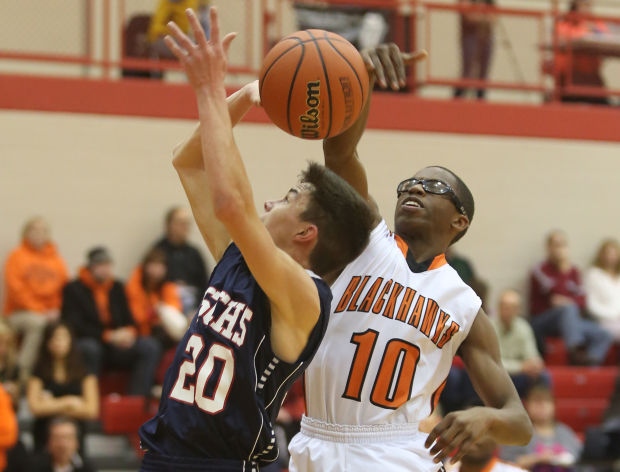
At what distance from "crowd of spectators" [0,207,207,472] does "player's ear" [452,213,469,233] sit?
4182 mm

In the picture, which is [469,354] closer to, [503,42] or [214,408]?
→ [214,408]

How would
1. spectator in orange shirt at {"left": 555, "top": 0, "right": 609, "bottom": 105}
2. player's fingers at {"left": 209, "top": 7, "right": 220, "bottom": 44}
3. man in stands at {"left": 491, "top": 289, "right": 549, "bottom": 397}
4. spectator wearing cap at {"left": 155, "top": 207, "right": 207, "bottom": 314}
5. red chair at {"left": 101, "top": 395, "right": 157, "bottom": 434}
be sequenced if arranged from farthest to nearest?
spectator in orange shirt at {"left": 555, "top": 0, "right": 609, "bottom": 105} < spectator wearing cap at {"left": 155, "top": 207, "right": 207, "bottom": 314} < man in stands at {"left": 491, "top": 289, "right": 549, "bottom": 397} < red chair at {"left": 101, "top": 395, "right": 157, "bottom": 434} < player's fingers at {"left": 209, "top": 7, "right": 220, "bottom": 44}

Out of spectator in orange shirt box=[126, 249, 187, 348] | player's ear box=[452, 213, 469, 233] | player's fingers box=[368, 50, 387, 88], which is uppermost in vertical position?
player's fingers box=[368, 50, 387, 88]

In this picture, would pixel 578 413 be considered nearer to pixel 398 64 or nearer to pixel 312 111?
pixel 398 64

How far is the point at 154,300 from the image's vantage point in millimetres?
9359

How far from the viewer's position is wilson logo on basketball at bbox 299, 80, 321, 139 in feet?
12.8

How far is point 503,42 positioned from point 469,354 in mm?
8669

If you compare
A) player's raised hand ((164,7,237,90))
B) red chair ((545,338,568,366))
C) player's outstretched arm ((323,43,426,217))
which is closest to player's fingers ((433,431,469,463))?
player's outstretched arm ((323,43,426,217))

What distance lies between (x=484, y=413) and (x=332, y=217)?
907mm

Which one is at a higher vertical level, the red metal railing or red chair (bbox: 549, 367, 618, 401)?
the red metal railing

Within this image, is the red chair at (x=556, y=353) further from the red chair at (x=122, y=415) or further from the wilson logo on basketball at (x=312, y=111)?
the wilson logo on basketball at (x=312, y=111)

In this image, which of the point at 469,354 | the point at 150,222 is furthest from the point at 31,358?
the point at 469,354

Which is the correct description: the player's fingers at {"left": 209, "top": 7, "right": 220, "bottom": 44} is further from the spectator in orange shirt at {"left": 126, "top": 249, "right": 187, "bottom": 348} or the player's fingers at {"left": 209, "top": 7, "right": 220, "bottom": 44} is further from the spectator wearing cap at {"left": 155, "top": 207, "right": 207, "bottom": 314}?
the spectator wearing cap at {"left": 155, "top": 207, "right": 207, "bottom": 314}

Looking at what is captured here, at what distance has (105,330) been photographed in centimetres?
895
